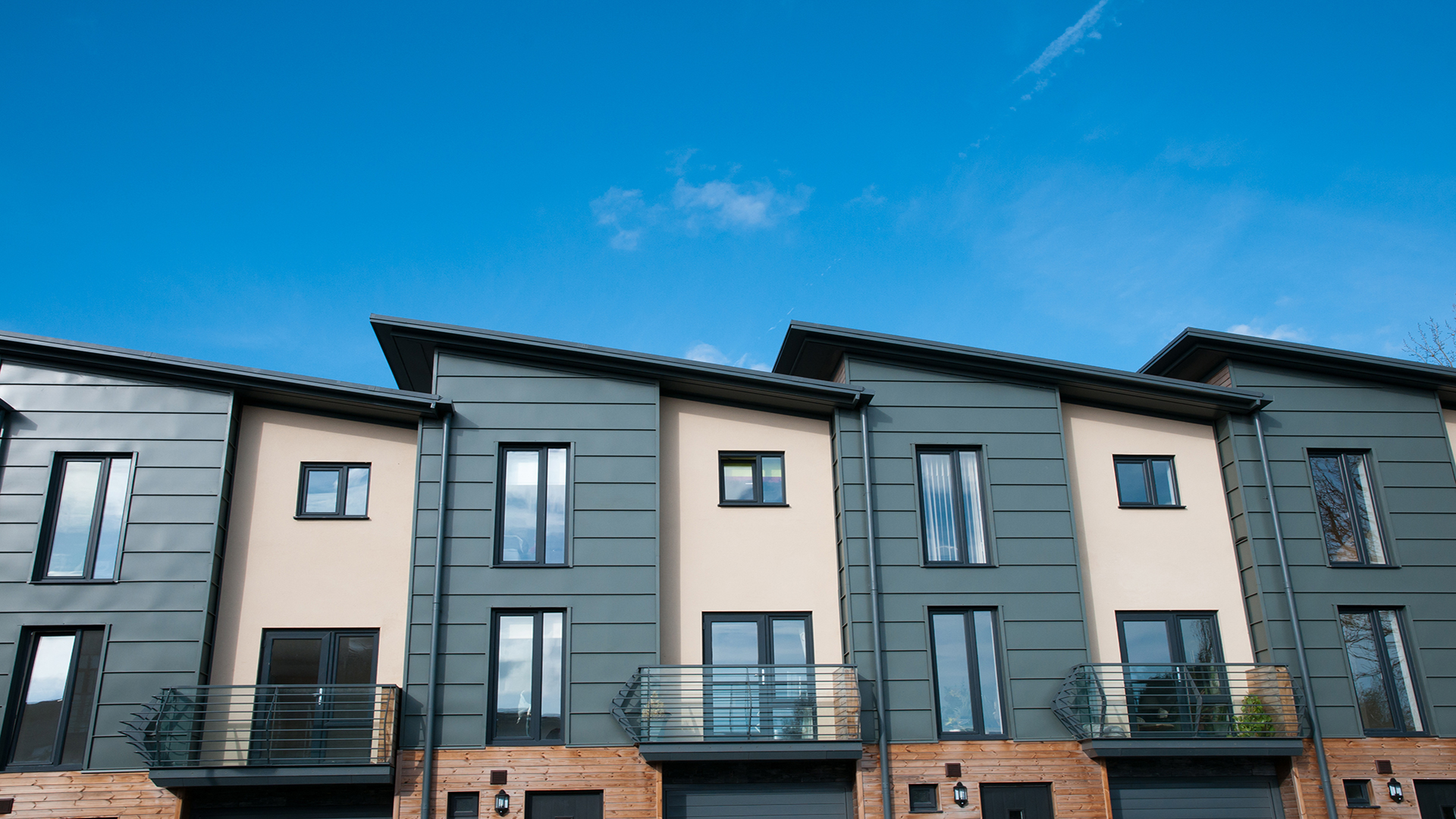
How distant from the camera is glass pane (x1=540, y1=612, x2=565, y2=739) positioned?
14266 millimetres

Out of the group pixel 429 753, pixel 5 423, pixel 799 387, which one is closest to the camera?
pixel 429 753

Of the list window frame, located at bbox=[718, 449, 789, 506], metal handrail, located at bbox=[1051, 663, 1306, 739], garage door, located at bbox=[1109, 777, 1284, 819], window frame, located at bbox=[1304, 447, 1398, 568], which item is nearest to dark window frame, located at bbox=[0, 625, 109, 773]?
window frame, located at bbox=[718, 449, 789, 506]

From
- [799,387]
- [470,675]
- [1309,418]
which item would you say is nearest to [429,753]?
[470,675]

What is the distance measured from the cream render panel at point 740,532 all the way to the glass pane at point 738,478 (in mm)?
172

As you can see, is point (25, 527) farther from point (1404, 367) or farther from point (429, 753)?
point (1404, 367)

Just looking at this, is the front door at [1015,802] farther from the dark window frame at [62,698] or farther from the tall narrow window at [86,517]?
the tall narrow window at [86,517]

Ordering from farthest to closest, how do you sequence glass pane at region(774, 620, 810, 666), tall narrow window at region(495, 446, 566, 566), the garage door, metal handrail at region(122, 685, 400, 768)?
glass pane at region(774, 620, 810, 666), tall narrow window at region(495, 446, 566, 566), the garage door, metal handrail at region(122, 685, 400, 768)

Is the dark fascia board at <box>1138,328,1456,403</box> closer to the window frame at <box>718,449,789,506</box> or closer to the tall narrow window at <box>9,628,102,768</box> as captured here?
the window frame at <box>718,449,789,506</box>

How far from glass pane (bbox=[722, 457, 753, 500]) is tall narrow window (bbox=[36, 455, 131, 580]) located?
8.01m

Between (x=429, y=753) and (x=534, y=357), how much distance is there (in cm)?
548

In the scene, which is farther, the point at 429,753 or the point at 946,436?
the point at 946,436

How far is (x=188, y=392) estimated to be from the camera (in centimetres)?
1522

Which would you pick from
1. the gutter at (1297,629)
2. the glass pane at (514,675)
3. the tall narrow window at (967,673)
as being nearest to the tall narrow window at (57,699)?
→ the glass pane at (514,675)

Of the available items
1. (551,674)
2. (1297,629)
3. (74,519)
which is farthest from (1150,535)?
(74,519)
